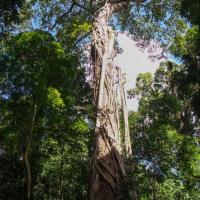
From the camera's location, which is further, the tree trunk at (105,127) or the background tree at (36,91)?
the background tree at (36,91)

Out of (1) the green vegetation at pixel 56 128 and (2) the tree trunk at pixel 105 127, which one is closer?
(2) the tree trunk at pixel 105 127

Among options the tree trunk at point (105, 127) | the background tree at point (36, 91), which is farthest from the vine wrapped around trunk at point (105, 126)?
the background tree at point (36, 91)

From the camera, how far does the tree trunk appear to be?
587 cm

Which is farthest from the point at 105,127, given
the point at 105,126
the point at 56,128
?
the point at 56,128

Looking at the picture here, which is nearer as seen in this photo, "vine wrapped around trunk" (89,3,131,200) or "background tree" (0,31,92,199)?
"vine wrapped around trunk" (89,3,131,200)

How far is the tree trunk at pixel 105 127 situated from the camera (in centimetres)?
Answer: 587

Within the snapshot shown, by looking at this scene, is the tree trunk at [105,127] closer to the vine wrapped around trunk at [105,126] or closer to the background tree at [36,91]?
the vine wrapped around trunk at [105,126]

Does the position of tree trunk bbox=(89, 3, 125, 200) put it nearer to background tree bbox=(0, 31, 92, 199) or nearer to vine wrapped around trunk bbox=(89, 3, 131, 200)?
vine wrapped around trunk bbox=(89, 3, 131, 200)

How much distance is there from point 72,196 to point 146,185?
1.32 meters

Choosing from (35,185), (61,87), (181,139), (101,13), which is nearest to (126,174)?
(61,87)

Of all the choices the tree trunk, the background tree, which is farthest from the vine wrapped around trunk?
the background tree

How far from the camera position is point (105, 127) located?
645 cm

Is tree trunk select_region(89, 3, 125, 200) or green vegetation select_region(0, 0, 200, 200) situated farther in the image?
green vegetation select_region(0, 0, 200, 200)

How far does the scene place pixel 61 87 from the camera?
7520 mm
